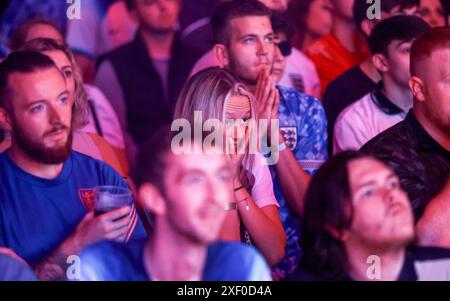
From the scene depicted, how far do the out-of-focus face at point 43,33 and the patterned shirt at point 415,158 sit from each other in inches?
50.8

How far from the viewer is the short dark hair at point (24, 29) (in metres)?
3.28

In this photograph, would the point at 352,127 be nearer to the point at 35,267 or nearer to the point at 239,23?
the point at 239,23

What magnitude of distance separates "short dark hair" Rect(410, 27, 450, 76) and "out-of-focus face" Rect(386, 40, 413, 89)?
145 millimetres

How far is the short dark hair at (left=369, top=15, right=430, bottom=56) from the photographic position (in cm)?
322

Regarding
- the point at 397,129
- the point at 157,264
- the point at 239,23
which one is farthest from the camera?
the point at 239,23

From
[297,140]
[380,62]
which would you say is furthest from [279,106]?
[380,62]

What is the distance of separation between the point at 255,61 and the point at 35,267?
111 centimetres

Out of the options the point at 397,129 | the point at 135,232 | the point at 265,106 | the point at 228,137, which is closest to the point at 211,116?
Result: the point at 228,137

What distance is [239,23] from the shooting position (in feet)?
10.4

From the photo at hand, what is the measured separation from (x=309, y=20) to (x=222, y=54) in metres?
0.50

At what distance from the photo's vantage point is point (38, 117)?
9.28ft

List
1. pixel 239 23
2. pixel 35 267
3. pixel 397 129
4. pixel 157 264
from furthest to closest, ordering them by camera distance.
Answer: pixel 239 23, pixel 397 129, pixel 35 267, pixel 157 264

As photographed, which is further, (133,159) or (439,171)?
(133,159)

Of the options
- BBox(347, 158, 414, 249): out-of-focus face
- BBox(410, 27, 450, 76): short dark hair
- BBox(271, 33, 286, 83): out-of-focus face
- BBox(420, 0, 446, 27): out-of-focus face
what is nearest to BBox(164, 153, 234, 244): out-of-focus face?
BBox(347, 158, 414, 249): out-of-focus face
